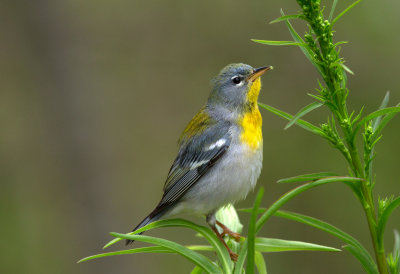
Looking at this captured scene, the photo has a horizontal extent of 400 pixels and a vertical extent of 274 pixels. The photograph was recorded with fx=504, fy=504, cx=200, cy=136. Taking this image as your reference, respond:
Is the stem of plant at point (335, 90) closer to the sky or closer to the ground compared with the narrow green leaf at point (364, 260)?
closer to the sky

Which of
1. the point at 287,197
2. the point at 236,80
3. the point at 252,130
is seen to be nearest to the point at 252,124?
the point at 252,130

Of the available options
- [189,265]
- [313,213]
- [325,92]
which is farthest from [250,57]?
[325,92]

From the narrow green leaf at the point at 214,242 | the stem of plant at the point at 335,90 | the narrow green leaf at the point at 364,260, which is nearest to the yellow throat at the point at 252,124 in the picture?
the narrow green leaf at the point at 214,242

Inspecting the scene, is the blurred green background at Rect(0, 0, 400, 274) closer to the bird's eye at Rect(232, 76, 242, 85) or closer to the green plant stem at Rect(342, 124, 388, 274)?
the bird's eye at Rect(232, 76, 242, 85)

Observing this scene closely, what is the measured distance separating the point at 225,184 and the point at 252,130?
0.49 m

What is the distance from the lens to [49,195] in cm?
822

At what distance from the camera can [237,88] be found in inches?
159

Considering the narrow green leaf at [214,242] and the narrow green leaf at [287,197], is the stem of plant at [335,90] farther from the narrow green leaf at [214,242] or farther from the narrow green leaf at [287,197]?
the narrow green leaf at [214,242]

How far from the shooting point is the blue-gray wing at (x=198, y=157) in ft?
11.8

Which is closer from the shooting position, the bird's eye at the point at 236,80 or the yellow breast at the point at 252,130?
the yellow breast at the point at 252,130

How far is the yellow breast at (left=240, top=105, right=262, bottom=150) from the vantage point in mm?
3629

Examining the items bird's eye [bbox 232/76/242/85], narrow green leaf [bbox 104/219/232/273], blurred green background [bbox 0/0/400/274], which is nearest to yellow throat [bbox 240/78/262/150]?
bird's eye [bbox 232/76/242/85]

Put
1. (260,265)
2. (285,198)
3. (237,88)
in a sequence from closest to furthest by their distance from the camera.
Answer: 1. (285,198)
2. (260,265)
3. (237,88)

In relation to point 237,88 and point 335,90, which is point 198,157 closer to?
point 237,88
